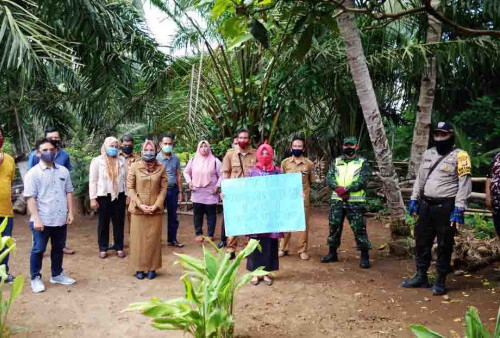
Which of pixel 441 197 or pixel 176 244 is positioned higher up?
pixel 441 197

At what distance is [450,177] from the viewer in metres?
4.26

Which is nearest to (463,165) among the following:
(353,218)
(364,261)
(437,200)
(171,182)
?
(437,200)

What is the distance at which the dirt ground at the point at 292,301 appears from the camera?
3662 mm

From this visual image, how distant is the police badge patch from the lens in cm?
413

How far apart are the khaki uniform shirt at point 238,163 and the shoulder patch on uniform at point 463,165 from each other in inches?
93.2

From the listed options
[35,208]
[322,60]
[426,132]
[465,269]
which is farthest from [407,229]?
[35,208]

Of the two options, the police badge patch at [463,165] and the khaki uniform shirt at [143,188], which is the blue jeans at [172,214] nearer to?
the khaki uniform shirt at [143,188]

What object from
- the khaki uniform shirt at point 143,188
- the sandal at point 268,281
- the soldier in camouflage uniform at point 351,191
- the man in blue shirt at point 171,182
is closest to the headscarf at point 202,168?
the man in blue shirt at point 171,182

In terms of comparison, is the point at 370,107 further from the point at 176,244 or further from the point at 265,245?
the point at 176,244

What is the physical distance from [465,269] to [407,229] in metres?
0.86

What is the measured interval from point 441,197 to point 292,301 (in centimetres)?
173

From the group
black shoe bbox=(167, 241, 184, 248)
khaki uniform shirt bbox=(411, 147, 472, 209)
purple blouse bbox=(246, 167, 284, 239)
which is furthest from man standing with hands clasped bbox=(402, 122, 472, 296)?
black shoe bbox=(167, 241, 184, 248)

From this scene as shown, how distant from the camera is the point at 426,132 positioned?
7508mm

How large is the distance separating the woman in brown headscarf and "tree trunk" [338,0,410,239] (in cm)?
307
